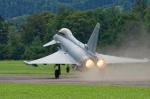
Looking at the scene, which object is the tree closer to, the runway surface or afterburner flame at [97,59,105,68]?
the runway surface

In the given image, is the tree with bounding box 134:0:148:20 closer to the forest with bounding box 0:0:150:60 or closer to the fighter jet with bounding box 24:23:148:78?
the forest with bounding box 0:0:150:60

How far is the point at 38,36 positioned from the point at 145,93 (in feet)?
509

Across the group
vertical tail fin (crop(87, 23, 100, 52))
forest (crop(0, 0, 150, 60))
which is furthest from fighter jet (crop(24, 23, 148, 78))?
forest (crop(0, 0, 150, 60))

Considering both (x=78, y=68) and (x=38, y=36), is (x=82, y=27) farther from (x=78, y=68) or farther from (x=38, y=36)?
(x=78, y=68)

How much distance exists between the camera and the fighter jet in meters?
61.8

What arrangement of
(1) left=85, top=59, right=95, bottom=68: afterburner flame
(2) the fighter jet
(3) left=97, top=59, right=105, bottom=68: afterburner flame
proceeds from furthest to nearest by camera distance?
(2) the fighter jet < (1) left=85, top=59, right=95, bottom=68: afterburner flame < (3) left=97, top=59, right=105, bottom=68: afterburner flame

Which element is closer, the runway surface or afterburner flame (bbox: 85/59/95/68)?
the runway surface

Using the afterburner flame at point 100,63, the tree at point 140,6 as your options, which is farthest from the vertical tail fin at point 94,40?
the tree at point 140,6

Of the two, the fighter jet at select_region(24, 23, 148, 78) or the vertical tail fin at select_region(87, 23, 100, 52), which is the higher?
the vertical tail fin at select_region(87, 23, 100, 52)

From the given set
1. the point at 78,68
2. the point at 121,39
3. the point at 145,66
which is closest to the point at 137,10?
the point at 121,39

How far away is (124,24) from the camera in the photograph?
147000mm

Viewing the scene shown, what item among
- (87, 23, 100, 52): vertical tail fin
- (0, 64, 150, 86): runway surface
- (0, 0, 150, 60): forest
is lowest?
(0, 0, 150, 60): forest

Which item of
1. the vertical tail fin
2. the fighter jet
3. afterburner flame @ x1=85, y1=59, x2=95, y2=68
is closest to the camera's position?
afterburner flame @ x1=85, y1=59, x2=95, y2=68

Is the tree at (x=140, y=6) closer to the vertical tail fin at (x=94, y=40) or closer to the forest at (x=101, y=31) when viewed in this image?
the forest at (x=101, y=31)
